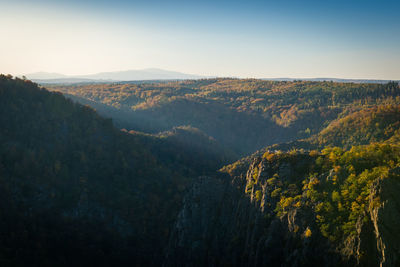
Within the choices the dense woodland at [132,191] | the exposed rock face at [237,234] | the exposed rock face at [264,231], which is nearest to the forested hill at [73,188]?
the dense woodland at [132,191]

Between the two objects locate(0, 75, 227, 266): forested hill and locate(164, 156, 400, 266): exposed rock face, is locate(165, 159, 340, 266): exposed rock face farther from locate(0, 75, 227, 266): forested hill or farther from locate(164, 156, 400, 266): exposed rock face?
locate(0, 75, 227, 266): forested hill

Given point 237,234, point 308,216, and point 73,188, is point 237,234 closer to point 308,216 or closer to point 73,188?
point 308,216

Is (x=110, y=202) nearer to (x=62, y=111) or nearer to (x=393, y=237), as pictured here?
(x=62, y=111)

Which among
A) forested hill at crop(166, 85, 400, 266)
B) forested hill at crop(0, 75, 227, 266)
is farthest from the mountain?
forested hill at crop(0, 75, 227, 266)

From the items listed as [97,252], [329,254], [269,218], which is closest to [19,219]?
[97,252]

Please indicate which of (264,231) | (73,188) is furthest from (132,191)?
(264,231)

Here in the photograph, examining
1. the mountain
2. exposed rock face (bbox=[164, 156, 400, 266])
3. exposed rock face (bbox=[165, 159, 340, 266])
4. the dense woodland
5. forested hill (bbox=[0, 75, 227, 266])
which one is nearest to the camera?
exposed rock face (bbox=[164, 156, 400, 266])

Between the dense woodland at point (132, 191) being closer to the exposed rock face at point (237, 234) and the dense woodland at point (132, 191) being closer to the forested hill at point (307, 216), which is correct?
the forested hill at point (307, 216)
